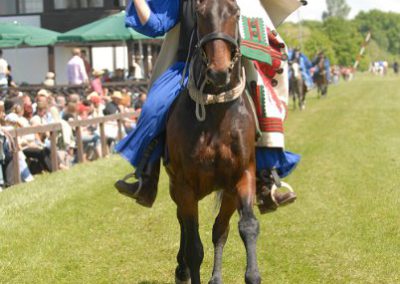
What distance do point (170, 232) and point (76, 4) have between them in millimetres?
26510

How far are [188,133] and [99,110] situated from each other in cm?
1339

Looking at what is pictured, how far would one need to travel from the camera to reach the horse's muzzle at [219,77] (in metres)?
5.71

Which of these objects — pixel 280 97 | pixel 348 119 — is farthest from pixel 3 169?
pixel 348 119

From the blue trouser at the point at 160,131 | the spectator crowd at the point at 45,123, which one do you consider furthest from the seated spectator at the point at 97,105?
the blue trouser at the point at 160,131

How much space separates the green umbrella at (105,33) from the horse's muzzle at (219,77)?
1905 centimetres

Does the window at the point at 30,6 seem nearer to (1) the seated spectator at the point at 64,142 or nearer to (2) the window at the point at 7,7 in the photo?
(2) the window at the point at 7,7

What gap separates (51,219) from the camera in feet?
35.3

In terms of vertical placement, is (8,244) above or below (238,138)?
below

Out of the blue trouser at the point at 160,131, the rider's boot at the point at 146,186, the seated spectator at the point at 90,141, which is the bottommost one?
the seated spectator at the point at 90,141

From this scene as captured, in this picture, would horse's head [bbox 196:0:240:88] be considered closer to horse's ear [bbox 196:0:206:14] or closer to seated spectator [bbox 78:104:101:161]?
horse's ear [bbox 196:0:206:14]

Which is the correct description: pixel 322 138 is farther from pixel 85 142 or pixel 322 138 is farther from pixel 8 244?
pixel 8 244

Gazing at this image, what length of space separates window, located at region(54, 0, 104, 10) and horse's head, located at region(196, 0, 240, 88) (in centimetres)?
2956

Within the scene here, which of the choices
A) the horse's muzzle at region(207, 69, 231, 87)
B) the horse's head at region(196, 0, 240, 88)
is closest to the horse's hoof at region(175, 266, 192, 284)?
the horse's head at region(196, 0, 240, 88)

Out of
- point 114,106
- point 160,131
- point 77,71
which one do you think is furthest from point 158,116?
point 77,71
